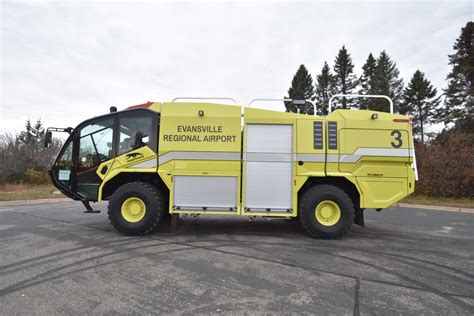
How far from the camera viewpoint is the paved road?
112 inches

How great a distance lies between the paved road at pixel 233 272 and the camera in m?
2.85

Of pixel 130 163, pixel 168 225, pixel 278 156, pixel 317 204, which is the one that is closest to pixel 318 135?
pixel 278 156

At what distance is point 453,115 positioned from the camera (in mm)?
23391

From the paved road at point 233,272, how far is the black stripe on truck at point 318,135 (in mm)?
1842

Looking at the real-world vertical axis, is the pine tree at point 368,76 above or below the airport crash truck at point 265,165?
above

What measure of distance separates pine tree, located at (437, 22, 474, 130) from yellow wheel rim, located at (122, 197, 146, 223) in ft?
85.3

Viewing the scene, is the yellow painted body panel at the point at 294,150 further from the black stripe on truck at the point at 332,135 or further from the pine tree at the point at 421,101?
the pine tree at the point at 421,101

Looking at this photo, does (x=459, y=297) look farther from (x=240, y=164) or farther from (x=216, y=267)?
(x=240, y=164)

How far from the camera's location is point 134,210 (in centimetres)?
552

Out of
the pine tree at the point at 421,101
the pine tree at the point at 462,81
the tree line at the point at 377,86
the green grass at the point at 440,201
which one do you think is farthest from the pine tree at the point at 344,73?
the green grass at the point at 440,201

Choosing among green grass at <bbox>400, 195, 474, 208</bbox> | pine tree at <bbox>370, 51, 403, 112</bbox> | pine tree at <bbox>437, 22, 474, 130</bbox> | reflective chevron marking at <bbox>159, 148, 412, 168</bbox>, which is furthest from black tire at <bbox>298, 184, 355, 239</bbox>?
pine tree at <bbox>370, 51, 403, 112</bbox>

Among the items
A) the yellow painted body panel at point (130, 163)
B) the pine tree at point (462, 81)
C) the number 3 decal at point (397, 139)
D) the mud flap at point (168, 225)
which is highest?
the pine tree at point (462, 81)

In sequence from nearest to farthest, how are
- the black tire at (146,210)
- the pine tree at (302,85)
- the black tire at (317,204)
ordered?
the black tire at (317,204) → the black tire at (146,210) → the pine tree at (302,85)

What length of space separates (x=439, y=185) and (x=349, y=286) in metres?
12.0
